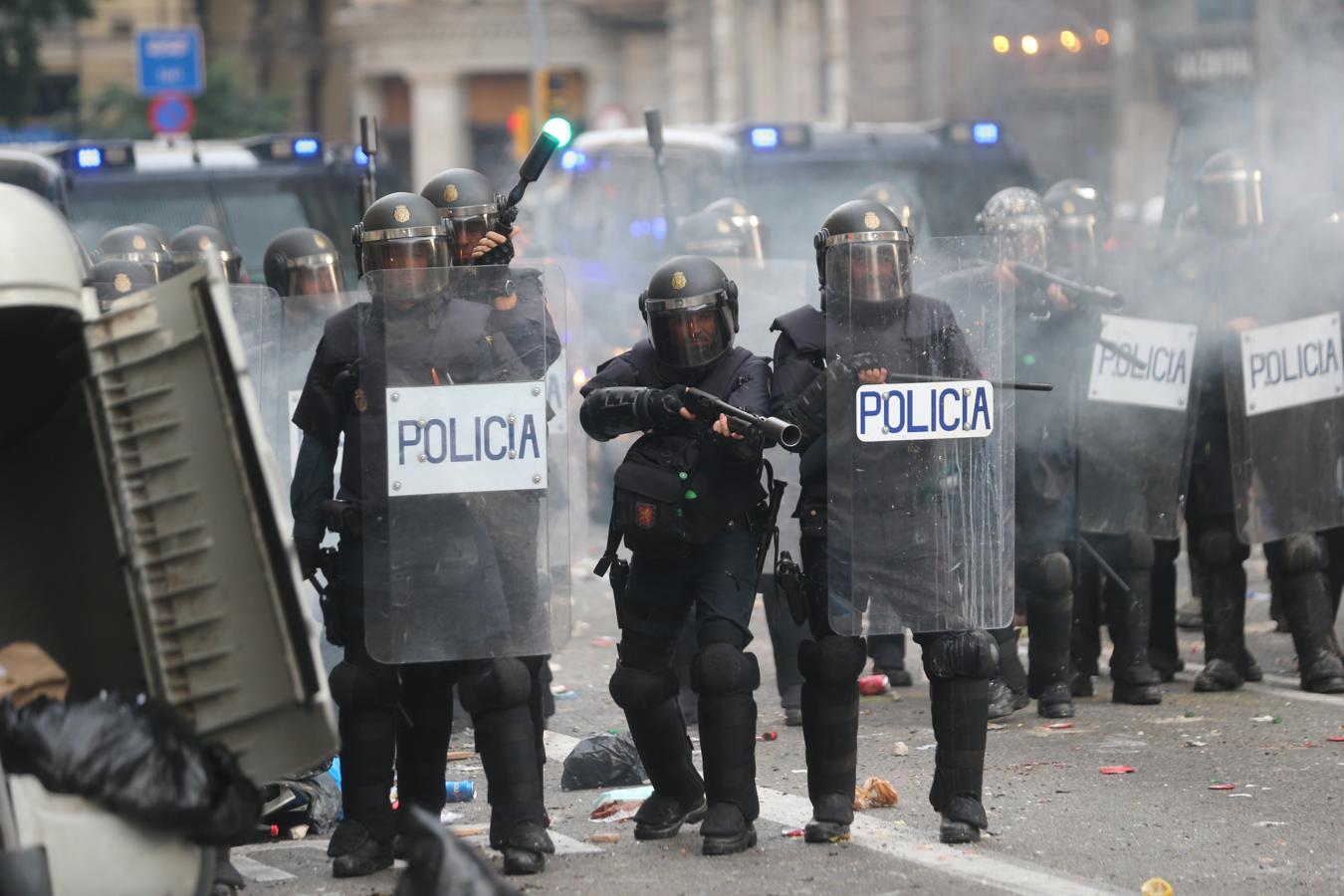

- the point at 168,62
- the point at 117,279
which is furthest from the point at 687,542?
the point at 168,62

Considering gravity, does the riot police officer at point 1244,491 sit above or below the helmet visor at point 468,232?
below

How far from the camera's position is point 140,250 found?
859 centimetres

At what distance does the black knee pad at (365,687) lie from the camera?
5840mm

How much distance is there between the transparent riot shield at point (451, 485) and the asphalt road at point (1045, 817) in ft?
2.18

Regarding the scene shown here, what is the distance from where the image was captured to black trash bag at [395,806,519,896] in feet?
13.8

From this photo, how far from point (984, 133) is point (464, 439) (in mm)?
8910

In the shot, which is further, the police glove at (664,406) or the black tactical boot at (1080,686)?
the black tactical boot at (1080,686)

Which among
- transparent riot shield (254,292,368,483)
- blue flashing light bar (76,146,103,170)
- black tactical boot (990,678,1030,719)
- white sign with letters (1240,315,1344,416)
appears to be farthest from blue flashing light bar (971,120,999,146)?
transparent riot shield (254,292,368,483)

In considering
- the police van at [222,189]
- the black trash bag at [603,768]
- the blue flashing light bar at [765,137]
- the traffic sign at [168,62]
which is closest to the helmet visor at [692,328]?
the black trash bag at [603,768]

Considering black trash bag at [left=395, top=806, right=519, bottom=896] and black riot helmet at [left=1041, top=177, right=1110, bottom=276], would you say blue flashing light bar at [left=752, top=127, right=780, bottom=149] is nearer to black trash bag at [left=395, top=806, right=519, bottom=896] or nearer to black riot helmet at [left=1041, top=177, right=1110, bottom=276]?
black riot helmet at [left=1041, top=177, right=1110, bottom=276]

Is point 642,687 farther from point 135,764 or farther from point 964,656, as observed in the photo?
point 135,764

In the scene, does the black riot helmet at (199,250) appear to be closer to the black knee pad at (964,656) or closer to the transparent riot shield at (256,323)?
the transparent riot shield at (256,323)

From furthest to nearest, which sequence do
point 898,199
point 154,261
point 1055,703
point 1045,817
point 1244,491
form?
point 898,199, point 154,261, point 1244,491, point 1055,703, point 1045,817

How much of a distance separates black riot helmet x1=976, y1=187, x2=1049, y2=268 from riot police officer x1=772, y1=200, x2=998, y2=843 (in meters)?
2.25
